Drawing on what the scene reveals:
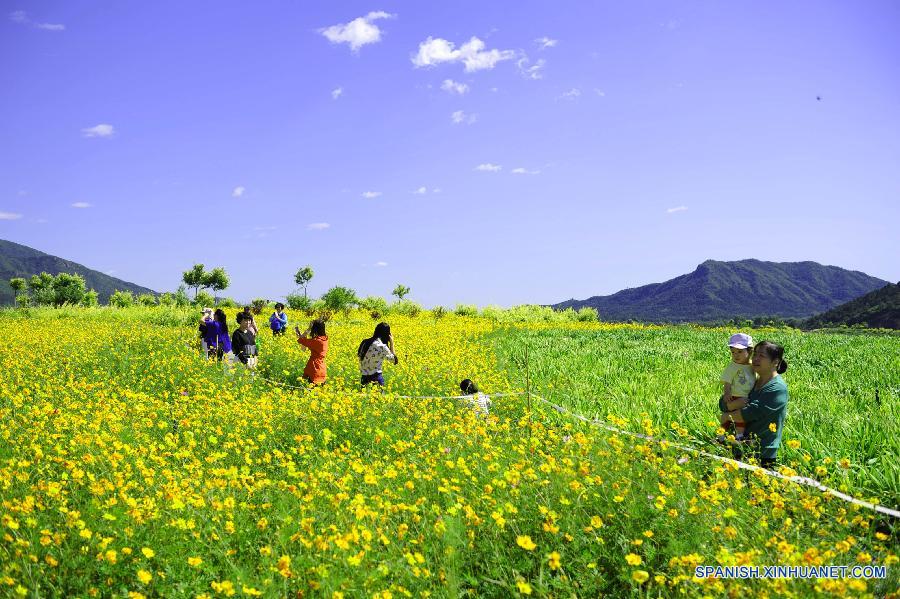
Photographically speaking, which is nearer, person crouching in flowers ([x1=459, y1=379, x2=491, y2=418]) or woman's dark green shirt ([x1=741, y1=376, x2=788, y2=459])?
woman's dark green shirt ([x1=741, y1=376, x2=788, y2=459])

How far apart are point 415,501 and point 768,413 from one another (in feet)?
11.2

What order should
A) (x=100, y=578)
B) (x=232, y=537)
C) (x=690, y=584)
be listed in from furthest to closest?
(x=232, y=537)
(x=100, y=578)
(x=690, y=584)

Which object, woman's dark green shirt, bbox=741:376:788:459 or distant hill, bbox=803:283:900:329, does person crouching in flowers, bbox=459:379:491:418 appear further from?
distant hill, bbox=803:283:900:329

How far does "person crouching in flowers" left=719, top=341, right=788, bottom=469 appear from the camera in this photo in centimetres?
468

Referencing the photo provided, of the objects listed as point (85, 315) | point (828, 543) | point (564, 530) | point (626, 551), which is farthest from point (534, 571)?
point (85, 315)

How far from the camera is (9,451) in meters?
4.79

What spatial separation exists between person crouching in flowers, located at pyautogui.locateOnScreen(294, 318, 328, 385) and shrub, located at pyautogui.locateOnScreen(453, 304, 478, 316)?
21551mm

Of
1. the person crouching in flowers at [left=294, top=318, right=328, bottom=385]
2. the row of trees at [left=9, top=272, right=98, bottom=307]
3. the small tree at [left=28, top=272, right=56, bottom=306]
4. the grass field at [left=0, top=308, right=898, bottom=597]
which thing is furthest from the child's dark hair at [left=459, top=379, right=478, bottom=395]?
the small tree at [left=28, top=272, right=56, bottom=306]

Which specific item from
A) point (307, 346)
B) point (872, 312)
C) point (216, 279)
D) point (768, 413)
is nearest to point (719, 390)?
point (768, 413)

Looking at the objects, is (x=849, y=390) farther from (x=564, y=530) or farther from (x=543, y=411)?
(x=564, y=530)

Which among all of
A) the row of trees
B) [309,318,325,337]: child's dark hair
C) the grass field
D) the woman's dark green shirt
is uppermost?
the row of trees

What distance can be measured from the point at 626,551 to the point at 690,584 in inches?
17.6

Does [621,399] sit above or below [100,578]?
above

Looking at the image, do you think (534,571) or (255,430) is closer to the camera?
(534,571)
